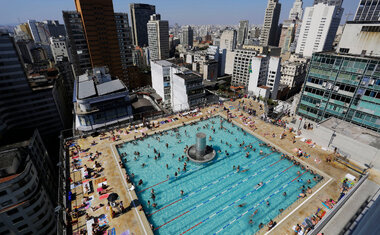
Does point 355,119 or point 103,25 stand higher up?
point 103,25

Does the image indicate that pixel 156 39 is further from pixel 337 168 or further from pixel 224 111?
pixel 337 168

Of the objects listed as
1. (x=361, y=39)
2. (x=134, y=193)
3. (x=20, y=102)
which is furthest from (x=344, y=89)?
(x=20, y=102)

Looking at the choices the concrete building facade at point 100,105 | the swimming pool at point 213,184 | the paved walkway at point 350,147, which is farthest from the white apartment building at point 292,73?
the concrete building facade at point 100,105

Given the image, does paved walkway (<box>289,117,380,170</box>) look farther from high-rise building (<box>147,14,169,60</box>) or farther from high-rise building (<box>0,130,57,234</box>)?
high-rise building (<box>147,14,169,60</box>)

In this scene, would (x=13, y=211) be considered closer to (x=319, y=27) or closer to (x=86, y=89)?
(x=86, y=89)

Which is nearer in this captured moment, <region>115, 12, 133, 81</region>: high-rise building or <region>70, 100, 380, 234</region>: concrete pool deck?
<region>70, 100, 380, 234</region>: concrete pool deck

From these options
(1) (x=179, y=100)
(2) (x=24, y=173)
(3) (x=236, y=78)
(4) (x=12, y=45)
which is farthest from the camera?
(3) (x=236, y=78)

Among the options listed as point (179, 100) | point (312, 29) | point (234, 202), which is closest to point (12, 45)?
point (179, 100)

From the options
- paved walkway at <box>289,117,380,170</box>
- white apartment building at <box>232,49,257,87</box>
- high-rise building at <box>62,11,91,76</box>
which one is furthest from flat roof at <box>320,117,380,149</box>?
high-rise building at <box>62,11,91,76</box>
